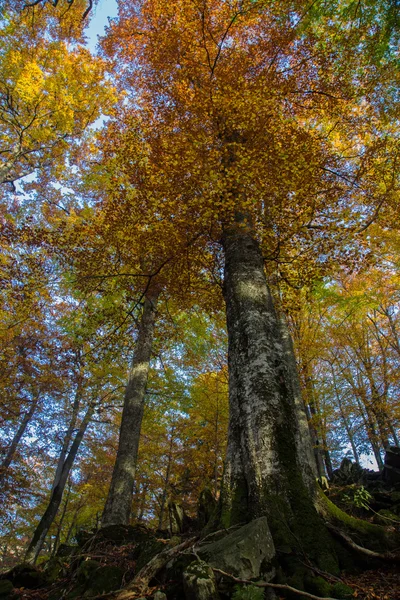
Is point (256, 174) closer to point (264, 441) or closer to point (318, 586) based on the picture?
point (264, 441)

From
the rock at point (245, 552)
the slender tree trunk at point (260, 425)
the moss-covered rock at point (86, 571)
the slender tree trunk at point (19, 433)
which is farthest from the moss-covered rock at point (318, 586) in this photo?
the slender tree trunk at point (19, 433)

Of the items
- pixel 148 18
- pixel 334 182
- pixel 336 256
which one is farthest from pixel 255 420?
pixel 148 18

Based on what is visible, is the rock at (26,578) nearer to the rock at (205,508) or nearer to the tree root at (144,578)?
the tree root at (144,578)

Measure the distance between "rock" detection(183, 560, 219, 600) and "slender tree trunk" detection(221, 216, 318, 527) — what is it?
98 centimetres

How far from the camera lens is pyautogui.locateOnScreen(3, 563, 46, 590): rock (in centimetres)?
338

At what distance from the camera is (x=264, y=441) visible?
11.0 feet

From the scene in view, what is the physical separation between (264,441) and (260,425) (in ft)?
0.55

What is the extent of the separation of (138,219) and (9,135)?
9045mm

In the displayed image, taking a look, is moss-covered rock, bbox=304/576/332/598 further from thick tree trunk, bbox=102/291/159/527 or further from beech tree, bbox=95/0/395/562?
thick tree trunk, bbox=102/291/159/527

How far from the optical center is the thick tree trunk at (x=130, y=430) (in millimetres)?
6742

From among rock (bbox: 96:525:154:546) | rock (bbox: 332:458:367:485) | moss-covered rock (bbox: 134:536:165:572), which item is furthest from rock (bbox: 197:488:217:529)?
rock (bbox: 332:458:367:485)

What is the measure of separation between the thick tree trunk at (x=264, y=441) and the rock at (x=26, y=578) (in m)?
2.17

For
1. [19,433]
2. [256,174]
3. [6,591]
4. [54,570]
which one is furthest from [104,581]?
[19,433]

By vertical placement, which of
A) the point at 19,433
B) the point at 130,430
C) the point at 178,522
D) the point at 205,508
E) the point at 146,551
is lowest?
the point at 146,551
